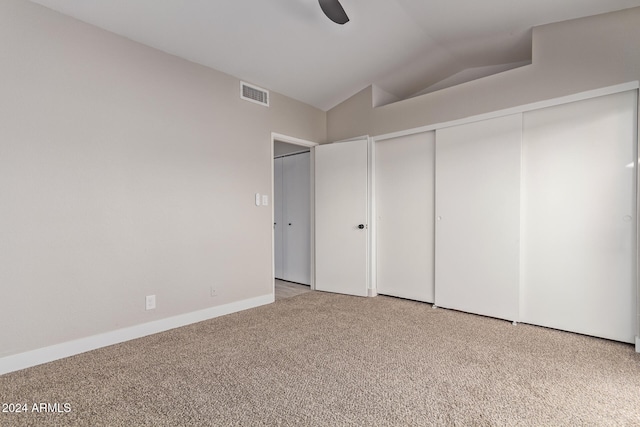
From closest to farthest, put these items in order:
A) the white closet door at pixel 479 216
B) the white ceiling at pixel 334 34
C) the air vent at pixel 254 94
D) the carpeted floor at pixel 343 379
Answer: the carpeted floor at pixel 343 379
the white ceiling at pixel 334 34
the white closet door at pixel 479 216
the air vent at pixel 254 94

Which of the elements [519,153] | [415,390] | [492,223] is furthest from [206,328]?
[519,153]

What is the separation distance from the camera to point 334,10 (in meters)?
2.15

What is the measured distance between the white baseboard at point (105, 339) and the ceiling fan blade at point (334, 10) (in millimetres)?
2829

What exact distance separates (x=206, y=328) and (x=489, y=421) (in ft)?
7.56

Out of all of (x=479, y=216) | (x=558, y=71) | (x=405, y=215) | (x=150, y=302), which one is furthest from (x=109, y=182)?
(x=558, y=71)

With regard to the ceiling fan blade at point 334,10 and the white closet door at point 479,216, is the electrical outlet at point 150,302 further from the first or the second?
the white closet door at point 479,216

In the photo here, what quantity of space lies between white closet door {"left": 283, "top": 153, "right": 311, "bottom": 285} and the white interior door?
0.36 m

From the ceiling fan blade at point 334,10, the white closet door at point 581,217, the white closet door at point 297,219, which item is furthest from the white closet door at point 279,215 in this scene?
the white closet door at point 581,217

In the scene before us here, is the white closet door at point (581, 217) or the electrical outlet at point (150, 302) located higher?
the white closet door at point (581, 217)

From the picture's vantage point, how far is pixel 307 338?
2.61 m

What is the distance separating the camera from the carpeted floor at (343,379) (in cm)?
160

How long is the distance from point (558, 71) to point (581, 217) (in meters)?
1.29

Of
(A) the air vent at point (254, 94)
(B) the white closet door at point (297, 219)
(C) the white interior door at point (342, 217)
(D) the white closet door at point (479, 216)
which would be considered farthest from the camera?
(B) the white closet door at point (297, 219)

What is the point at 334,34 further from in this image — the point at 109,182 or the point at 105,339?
the point at 105,339
